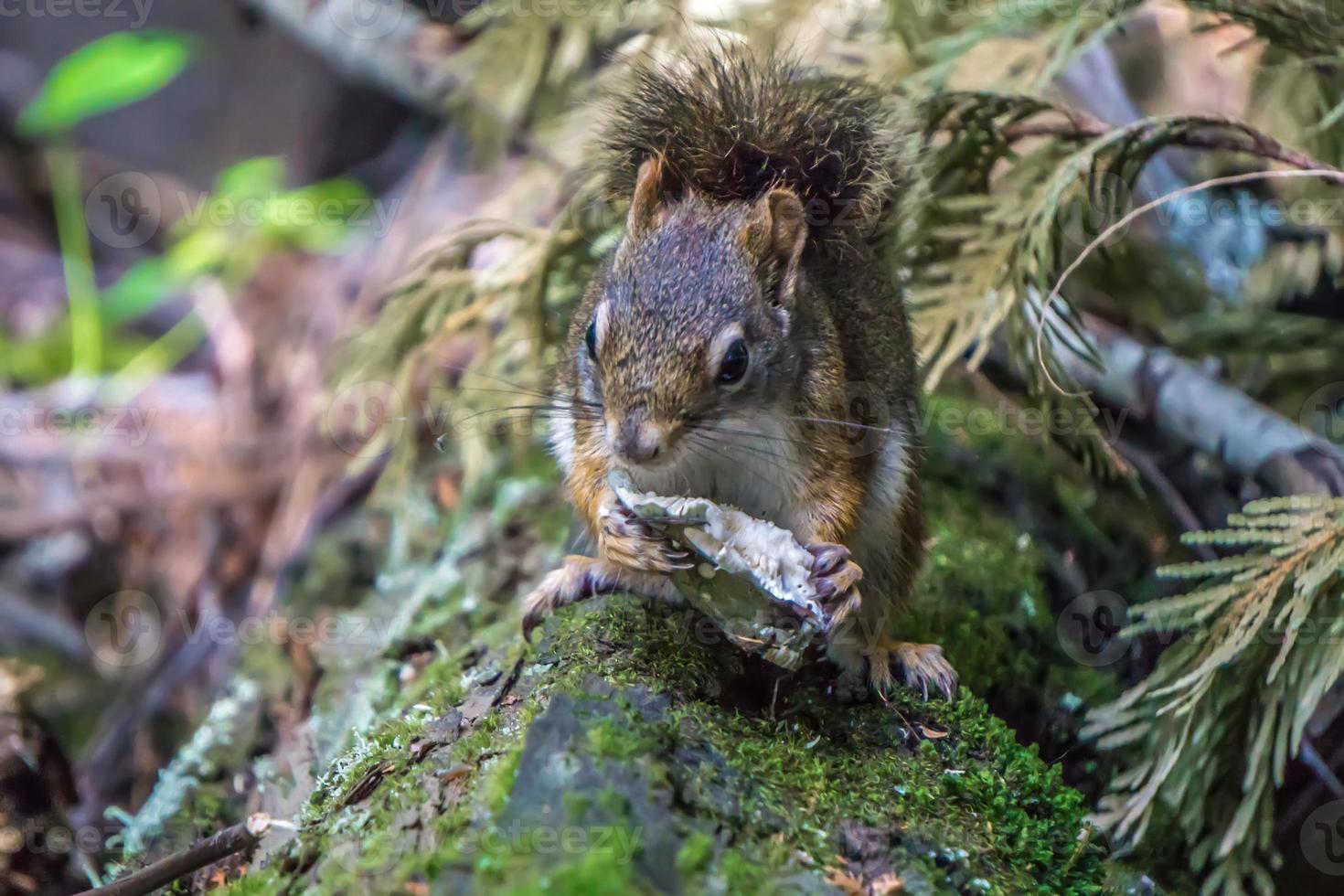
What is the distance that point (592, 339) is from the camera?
2400 millimetres

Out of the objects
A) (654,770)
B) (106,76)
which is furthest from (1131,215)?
(106,76)

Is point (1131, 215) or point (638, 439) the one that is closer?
point (638, 439)

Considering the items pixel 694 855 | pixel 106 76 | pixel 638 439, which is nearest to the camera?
pixel 694 855

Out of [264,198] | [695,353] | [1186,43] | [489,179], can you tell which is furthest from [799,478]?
[1186,43]

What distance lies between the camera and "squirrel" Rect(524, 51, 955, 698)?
2.27 meters

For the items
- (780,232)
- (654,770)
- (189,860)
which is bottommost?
(189,860)

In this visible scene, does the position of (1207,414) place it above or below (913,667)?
above

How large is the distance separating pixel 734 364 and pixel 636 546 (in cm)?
43

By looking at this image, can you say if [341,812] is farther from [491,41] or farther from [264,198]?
[264,198]

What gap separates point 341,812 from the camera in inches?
72.4

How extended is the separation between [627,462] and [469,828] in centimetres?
86

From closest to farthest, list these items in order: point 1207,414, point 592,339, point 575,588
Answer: point 592,339, point 575,588, point 1207,414

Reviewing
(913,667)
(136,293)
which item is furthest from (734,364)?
(136,293)

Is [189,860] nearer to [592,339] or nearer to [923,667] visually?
[592,339]
